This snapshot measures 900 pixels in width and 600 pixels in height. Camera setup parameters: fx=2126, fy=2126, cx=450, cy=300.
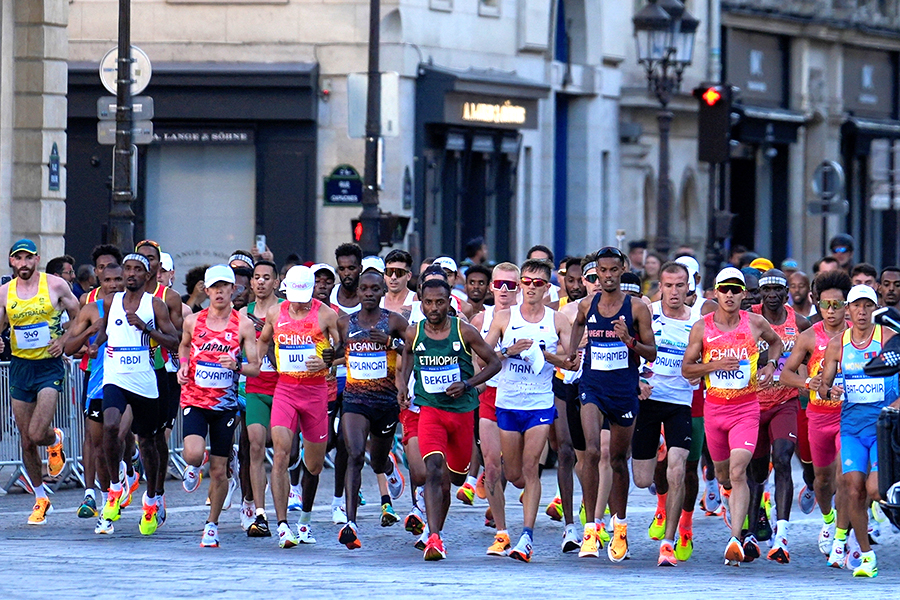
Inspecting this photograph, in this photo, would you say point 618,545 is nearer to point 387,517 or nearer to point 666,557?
point 666,557

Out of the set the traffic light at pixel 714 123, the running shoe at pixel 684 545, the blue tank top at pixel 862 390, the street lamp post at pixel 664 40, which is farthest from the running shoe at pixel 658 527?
the street lamp post at pixel 664 40

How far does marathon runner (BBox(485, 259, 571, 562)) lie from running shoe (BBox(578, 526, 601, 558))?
38cm

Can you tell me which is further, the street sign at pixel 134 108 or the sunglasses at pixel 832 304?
the street sign at pixel 134 108

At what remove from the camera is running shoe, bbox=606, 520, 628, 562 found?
13.6m

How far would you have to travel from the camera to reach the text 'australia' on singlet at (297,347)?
13953mm

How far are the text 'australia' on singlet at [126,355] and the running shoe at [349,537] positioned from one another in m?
1.88

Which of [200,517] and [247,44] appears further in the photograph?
[247,44]

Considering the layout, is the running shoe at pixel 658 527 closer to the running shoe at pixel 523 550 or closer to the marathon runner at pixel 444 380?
the running shoe at pixel 523 550

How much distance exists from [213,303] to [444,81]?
1763 cm

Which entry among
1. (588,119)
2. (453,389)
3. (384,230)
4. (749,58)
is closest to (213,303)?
(453,389)

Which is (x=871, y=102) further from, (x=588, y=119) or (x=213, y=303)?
(x=213, y=303)

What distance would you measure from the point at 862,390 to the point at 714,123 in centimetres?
Result: 1127

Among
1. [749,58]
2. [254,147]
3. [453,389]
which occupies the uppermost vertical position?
[749,58]

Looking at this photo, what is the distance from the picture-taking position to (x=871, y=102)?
50062 millimetres
